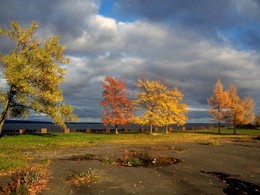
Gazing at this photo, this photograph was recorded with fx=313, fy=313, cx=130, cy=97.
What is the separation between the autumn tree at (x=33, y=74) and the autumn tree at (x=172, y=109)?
99.1 ft

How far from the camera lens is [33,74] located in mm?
32562

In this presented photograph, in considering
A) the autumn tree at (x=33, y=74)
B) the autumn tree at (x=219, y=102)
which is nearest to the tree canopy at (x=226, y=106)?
the autumn tree at (x=219, y=102)

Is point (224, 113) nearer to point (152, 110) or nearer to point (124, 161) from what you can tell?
point (152, 110)

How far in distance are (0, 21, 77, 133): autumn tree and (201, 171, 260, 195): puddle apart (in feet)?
70.8

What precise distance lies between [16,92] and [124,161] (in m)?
16.1

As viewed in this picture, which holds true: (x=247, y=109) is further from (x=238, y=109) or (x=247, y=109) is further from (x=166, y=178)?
(x=166, y=178)

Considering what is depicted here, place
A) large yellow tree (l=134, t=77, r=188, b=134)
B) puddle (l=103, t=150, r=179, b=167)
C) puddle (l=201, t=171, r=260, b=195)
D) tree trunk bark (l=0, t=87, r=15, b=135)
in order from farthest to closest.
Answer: large yellow tree (l=134, t=77, r=188, b=134)
tree trunk bark (l=0, t=87, r=15, b=135)
puddle (l=103, t=150, r=179, b=167)
puddle (l=201, t=171, r=260, b=195)

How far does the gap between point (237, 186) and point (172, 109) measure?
158 ft

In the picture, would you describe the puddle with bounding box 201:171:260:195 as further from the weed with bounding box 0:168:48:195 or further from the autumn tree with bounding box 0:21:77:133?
the autumn tree with bounding box 0:21:77:133

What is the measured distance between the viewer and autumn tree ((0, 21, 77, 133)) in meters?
31.7

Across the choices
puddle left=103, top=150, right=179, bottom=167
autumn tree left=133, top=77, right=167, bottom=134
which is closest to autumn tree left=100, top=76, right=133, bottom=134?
autumn tree left=133, top=77, right=167, bottom=134

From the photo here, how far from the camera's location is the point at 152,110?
204ft

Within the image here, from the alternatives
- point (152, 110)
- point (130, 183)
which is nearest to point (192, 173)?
point (130, 183)

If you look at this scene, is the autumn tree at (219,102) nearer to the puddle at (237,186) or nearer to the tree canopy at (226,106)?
the tree canopy at (226,106)
